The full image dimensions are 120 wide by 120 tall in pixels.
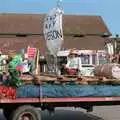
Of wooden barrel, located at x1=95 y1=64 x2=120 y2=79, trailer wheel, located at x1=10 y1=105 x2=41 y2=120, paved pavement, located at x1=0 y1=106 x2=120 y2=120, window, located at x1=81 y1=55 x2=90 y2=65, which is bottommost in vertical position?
paved pavement, located at x1=0 y1=106 x2=120 y2=120

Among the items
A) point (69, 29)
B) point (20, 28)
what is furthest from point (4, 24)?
point (69, 29)

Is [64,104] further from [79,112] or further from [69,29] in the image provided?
[69,29]

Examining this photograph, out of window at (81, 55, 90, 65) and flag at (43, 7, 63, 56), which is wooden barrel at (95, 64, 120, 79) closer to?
flag at (43, 7, 63, 56)

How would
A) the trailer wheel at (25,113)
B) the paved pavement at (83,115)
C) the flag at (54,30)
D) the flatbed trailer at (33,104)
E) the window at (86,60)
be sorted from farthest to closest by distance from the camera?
the window at (86,60), the paved pavement at (83,115), the flag at (54,30), the trailer wheel at (25,113), the flatbed trailer at (33,104)

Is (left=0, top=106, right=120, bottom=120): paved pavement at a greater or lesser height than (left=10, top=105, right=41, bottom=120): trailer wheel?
lesser

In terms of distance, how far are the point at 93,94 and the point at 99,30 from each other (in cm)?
5105

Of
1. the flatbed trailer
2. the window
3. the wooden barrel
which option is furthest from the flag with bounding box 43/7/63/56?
the window

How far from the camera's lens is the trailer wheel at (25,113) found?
1073cm

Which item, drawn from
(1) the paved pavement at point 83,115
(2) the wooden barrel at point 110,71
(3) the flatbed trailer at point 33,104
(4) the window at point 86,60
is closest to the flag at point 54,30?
(2) the wooden barrel at point 110,71

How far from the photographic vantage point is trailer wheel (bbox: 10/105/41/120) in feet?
35.2

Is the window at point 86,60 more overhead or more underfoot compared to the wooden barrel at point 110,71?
more overhead

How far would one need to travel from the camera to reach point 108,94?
440 inches

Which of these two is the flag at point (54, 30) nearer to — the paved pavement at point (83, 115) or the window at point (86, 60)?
the paved pavement at point (83, 115)

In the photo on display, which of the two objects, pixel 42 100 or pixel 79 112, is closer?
pixel 42 100
